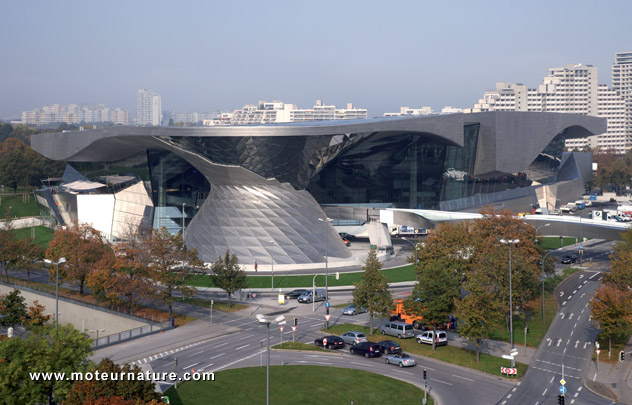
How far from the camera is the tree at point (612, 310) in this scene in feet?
140

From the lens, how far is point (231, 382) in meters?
36.5

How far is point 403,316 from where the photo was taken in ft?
172

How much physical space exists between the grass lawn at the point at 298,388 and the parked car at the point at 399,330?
8583 millimetres

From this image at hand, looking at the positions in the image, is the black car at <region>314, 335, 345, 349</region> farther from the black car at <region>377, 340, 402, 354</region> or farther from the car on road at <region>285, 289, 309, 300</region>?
the car on road at <region>285, 289, 309, 300</region>

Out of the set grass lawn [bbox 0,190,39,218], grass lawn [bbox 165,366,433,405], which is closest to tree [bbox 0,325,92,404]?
grass lawn [bbox 165,366,433,405]

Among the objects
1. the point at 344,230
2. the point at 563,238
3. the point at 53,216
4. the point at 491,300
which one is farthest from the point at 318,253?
the point at 53,216

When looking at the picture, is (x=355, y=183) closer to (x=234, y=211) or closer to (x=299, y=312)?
(x=234, y=211)

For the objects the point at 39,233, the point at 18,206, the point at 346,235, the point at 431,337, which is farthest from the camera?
the point at 18,206

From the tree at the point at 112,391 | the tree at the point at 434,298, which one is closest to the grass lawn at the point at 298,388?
the tree at the point at 112,391

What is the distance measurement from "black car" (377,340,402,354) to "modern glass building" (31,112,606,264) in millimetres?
30722

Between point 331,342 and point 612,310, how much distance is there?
57.7ft

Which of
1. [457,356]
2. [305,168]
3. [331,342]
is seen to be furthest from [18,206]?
[457,356]

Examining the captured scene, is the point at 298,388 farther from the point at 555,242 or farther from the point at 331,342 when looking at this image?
the point at 555,242

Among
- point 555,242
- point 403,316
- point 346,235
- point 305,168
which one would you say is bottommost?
point 403,316
